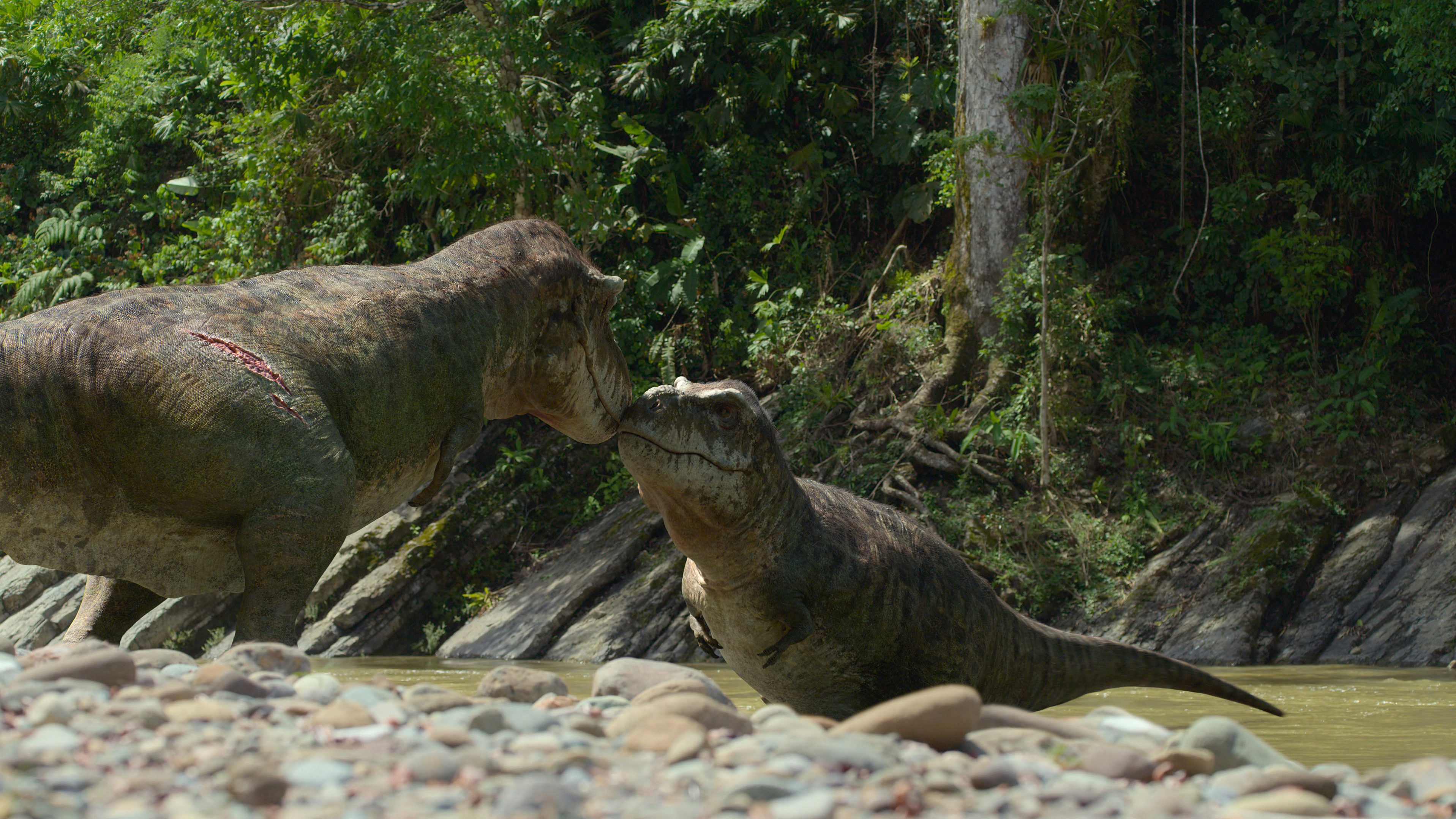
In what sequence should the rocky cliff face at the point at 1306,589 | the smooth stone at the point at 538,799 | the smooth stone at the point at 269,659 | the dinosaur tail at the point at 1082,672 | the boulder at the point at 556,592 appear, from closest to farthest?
1. the smooth stone at the point at 538,799
2. the smooth stone at the point at 269,659
3. the dinosaur tail at the point at 1082,672
4. the rocky cliff face at the point at 1306,589
5. the boulder at the point at 556,592

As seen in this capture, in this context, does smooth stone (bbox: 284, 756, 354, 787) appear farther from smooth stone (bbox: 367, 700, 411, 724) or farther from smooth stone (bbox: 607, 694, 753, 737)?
smooth stone (bbox: 607, 694, 753, 737)

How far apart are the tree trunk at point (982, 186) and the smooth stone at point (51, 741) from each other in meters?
9.43

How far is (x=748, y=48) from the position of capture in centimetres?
1341

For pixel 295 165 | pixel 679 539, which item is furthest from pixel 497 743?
pixel 295 165

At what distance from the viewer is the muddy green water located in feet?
13.4

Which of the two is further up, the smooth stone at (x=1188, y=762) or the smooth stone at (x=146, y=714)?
the smooth stone at (x=146, y=714)

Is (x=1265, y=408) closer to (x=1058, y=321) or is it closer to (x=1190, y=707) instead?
(x=1058, y=321)

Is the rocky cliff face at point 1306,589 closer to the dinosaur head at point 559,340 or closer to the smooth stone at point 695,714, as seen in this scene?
the dinosaur head at point 559,340

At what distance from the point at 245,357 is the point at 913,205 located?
10.1 m

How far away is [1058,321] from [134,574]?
8.43 metres

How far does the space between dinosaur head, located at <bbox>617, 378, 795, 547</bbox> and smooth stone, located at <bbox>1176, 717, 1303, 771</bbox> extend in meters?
1.97

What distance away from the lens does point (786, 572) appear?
4.22m

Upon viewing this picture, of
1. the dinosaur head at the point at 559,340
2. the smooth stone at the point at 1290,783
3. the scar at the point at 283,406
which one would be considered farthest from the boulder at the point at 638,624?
the smooth stone at the point at 1290,783

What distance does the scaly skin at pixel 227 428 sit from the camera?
351 cm
